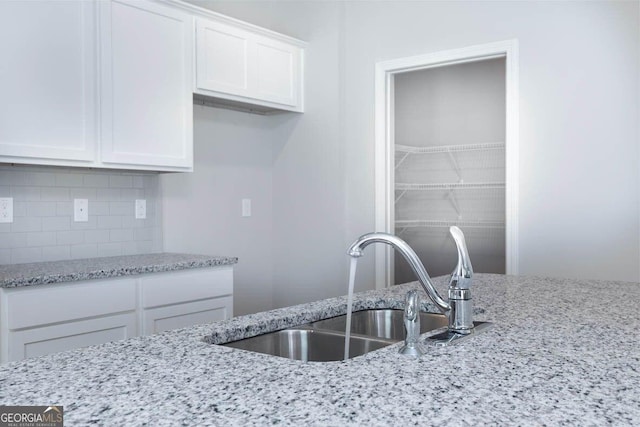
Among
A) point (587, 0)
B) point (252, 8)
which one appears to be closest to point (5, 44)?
point (252, 8)

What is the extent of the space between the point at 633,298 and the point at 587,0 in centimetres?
199

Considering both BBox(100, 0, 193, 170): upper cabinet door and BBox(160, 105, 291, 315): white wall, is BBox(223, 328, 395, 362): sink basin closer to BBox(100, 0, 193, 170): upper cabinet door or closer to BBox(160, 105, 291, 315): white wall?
BBox(100, 0, 193, 170): upper cabinet door

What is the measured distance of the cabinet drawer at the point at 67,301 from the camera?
2.35 metres

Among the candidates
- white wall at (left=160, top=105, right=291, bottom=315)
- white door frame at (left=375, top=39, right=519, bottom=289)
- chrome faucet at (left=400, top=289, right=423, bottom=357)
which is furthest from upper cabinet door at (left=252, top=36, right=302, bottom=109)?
chrome faucet at (left=400, top=289, right=423, bottom=357)

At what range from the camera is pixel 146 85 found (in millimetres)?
3158

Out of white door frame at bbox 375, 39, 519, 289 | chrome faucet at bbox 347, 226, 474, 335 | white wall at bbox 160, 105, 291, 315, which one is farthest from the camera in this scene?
white wall at bbox 160, 105, 291, 315

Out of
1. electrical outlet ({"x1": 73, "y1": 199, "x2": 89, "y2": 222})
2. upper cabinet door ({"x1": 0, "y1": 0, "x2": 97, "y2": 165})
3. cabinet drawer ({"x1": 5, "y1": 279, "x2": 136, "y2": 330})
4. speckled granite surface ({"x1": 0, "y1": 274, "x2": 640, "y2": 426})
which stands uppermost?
upper cabinet door ({"x1": 0, "y1": 0, "x2": 97, "y2": 165})

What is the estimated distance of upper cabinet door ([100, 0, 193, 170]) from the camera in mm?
2980

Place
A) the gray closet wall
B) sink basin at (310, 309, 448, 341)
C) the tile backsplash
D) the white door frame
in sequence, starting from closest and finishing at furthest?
sink basin at (310, 309, 448, 341) → the tile backsplash → the white door frame → the gray closet wall

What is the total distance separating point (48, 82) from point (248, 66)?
1349 mm

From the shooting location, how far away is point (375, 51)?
4.05 meters

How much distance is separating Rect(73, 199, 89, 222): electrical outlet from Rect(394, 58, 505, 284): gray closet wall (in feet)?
6.19

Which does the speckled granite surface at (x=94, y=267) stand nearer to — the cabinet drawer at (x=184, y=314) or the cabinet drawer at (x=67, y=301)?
the cabinet drawer at (x=67, y=301)

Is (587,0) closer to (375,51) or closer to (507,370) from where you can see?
(375,51)
